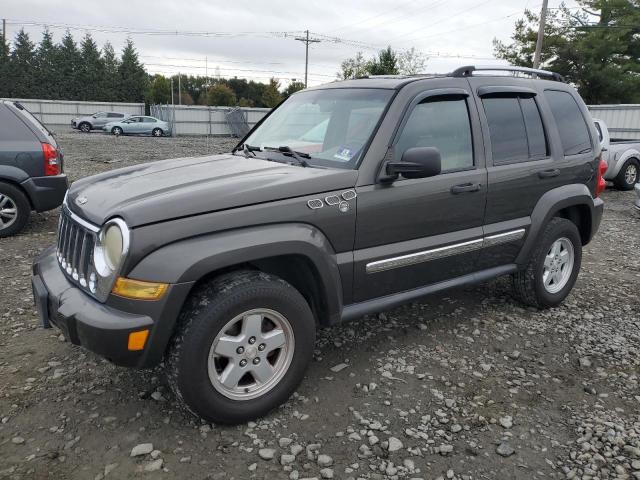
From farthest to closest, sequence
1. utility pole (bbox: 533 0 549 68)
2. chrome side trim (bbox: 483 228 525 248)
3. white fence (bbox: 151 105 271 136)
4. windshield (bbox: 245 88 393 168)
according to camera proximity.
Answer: white fence (bbox: 151 105 271 136) < utility pole (bbox: 533 0 549 68) < chrome side trim (bbox: 483 228 525 248) < windshield (bbox: 245 88 393 168)

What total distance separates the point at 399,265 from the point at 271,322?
0.97 m

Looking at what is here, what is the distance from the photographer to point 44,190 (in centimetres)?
657

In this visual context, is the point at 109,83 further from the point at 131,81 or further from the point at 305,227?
the point at 305,227

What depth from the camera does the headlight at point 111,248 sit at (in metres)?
2.52

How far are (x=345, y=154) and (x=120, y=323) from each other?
67.1 inches

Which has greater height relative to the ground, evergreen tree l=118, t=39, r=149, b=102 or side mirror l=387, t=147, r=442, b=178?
evergreen tree l=118, t=39, r=149, b=102

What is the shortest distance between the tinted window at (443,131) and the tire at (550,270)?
1202 millimetres

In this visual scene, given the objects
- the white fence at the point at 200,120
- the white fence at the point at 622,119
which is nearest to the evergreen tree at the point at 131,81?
the white fence at the point at 200,120

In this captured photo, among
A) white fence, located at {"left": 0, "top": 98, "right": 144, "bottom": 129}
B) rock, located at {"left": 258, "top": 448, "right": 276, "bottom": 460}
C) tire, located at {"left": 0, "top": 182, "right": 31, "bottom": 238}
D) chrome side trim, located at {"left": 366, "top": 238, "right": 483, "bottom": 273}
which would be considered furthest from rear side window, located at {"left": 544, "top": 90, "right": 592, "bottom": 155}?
white fence, located at {"left": 0, "top": 98, "right": 144, "bottom": 129}

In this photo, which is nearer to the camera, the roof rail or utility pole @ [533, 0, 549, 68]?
the roof rail

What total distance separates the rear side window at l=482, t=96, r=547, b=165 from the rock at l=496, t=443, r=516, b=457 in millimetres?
2034

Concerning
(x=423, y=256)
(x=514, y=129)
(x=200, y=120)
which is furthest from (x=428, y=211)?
(x=200, y=120)

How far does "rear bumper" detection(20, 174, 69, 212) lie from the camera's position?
256 inches

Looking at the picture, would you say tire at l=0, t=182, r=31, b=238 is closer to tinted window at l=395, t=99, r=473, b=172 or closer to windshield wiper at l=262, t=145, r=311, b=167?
windshield wiper at l=262, t=145, r=311, b=167
